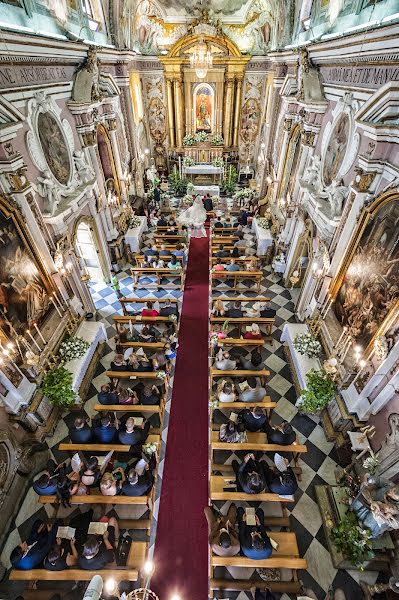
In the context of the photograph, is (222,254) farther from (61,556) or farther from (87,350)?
(61,556)

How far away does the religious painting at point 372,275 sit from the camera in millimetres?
5191

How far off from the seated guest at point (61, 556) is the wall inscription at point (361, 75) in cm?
961

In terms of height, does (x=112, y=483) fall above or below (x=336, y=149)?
below

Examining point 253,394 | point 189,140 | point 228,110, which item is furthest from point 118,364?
point 228,110

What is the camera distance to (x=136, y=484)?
5594 millimetres

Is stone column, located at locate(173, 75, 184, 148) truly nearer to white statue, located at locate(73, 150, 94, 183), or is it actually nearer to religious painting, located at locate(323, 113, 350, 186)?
white statue, located at locate(73, 150, 94, 183)

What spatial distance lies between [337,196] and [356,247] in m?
1.39

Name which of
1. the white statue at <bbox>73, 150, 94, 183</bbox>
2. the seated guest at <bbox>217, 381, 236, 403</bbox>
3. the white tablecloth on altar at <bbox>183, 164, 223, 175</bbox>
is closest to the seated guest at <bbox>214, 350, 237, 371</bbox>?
the seated guest at <bbox>217, 381, 236, 403</bbox>

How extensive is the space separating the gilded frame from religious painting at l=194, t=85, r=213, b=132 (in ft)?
52.6

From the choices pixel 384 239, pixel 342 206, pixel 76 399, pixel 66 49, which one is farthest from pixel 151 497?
pixel 66 49

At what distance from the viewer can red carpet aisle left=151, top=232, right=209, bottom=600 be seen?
17.2 feet

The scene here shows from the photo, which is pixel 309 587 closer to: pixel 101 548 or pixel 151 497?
pixel 151 497

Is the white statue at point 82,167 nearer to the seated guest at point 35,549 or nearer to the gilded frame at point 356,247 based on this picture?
the gilded frame at point 356,247

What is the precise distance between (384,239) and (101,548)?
7269 mm
